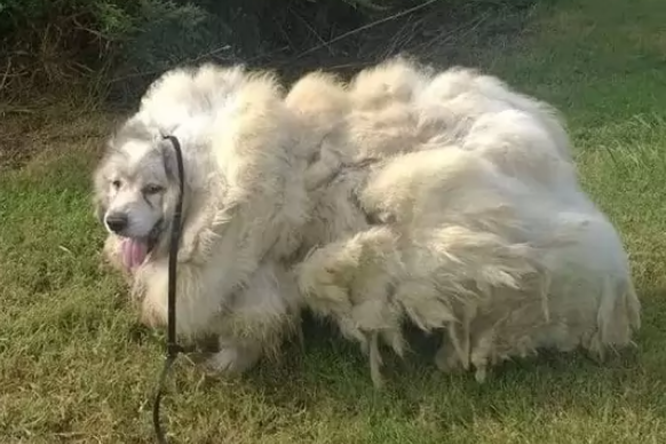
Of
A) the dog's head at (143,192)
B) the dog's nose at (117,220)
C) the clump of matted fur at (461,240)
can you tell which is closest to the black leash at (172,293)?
the dog's head at (143,192)

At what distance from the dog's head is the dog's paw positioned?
395 mm

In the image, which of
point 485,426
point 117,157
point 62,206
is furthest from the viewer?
point 62,206

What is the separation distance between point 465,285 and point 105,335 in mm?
1270

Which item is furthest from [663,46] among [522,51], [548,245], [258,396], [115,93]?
[258,396]

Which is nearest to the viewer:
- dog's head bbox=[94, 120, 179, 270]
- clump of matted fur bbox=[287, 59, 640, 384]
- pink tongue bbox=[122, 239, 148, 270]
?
clump of matted fur bbox=[287, 59, 640, 384]

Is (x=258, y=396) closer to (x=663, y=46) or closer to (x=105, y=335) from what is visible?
(x=105, y=335)

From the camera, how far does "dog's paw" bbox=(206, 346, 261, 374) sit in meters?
3.32

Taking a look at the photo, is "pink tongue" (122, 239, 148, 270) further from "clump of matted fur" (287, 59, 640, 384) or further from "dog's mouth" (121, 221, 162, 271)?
"clump of matted fur" (287, 59, 640, 384)

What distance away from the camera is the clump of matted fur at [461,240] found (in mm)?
3051

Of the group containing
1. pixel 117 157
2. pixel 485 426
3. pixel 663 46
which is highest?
pixel 117 157

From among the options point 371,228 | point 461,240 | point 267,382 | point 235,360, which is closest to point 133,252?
point 235,360

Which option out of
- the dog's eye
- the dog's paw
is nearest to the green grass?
the dog's paw

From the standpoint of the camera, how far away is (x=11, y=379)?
335 cm

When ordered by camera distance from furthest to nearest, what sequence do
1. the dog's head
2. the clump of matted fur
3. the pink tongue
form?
the pink tongue < the dog's head < the clump of matted fur
